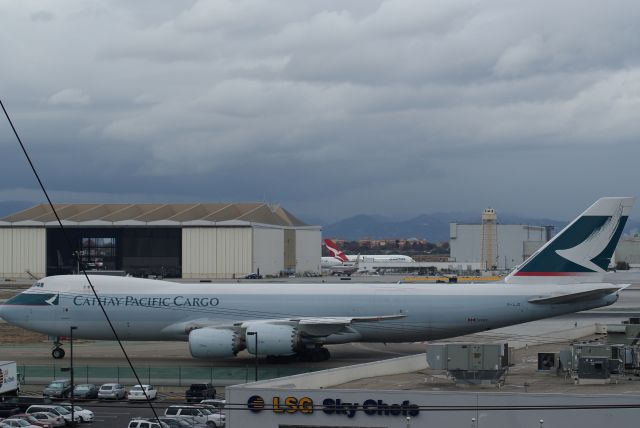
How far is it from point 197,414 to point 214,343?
38.5 feet

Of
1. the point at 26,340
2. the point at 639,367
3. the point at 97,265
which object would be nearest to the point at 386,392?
the point at 639,367

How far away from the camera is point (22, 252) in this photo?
147m

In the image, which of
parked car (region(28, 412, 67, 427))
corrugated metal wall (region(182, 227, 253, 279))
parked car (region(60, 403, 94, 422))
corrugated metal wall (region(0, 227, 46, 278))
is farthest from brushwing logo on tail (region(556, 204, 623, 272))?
corrugated metal wall (region(0, 227, 46, 278))

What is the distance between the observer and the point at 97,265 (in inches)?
6088

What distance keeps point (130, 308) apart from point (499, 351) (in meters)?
29.5

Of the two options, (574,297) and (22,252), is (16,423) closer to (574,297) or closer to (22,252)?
(574,297)

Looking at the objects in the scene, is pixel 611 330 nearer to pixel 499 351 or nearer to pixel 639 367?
pixel 639 367

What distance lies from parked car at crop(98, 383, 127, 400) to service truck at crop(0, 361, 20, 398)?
11.1 feet

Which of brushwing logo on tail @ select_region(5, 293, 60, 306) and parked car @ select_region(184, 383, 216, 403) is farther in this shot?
brushwing logo on tail @ select_region(5, 293, 60, 306)

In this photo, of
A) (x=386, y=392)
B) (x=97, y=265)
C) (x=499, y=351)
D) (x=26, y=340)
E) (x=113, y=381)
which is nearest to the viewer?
(x=386, y=392)

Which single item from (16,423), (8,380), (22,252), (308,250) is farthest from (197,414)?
(308,250)

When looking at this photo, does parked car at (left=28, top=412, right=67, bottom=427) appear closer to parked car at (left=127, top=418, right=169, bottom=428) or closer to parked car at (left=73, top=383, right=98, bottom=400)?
parked car at (left=127, top=418, right=169, bottom=428)

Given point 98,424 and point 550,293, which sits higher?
point 550,293

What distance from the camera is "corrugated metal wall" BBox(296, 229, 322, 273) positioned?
→ 177250 millimetres
